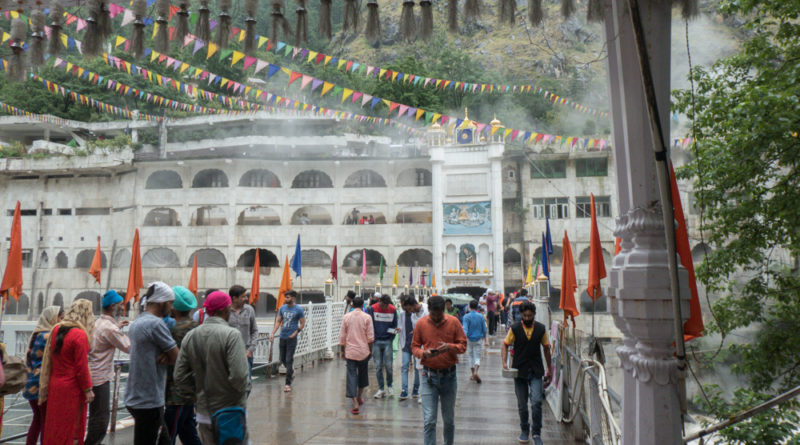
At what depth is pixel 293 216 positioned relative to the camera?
37.6 metres

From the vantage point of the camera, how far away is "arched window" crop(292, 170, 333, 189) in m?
38.1

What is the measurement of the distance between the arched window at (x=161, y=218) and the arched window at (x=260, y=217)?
4.56 meters

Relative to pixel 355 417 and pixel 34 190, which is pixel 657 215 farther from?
pixel 34 190

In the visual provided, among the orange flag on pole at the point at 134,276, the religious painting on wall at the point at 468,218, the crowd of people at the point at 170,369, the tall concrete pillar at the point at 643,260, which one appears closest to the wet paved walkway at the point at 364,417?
the crowd of people at the point at 170,369

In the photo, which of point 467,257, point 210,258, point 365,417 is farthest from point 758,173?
point 210,258

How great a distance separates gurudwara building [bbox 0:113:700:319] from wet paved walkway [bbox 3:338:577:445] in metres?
23.4

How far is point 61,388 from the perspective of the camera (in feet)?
14.4

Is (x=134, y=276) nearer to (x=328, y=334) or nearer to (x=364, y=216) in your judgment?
(x=328, y=334)

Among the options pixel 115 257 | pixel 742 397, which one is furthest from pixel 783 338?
pixel 115 257

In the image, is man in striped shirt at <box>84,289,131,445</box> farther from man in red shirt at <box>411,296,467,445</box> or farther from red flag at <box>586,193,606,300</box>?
red flag at <box>586,193,606,300</box>

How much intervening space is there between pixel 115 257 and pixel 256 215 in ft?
30.8

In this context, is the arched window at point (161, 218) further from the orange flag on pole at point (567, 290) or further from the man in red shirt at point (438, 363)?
the man in red shirt at point (438, 363)

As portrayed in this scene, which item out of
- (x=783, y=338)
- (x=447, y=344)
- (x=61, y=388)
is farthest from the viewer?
(x=783, y=338)

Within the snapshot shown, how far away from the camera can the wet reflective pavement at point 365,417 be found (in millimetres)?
6398
